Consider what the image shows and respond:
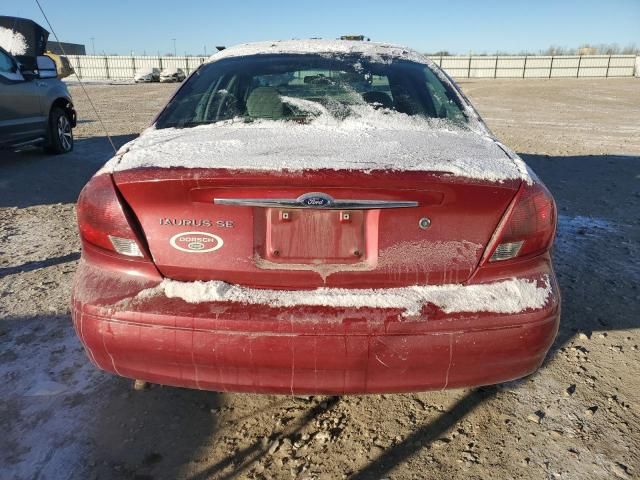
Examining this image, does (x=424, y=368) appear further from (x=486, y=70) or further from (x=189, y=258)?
(x=486, y=70)

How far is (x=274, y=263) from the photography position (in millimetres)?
1871

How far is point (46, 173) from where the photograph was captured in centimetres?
722

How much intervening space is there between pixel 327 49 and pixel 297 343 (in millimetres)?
2078

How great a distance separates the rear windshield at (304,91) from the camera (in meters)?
2.68

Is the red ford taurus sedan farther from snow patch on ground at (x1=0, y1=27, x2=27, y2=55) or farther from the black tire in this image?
snow patch on ground at (x1=0, y1=27, x2=27, y2=55)

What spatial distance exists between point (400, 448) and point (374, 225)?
983mm

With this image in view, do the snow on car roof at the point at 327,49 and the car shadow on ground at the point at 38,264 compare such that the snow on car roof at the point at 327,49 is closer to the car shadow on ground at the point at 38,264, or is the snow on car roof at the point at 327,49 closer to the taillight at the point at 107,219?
the taillight at the point at 107,219

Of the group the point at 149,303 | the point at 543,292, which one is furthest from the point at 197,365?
the point at 543,292

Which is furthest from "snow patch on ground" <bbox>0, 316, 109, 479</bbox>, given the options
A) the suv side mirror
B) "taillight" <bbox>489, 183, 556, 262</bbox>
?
the suv side mirror

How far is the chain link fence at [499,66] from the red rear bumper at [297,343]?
147 ft

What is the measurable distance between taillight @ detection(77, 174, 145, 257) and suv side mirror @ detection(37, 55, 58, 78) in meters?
6.75

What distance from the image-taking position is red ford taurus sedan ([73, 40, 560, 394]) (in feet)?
5.88

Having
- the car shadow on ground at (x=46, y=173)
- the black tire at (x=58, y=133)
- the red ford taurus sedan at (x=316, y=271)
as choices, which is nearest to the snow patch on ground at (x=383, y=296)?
the red ford taurus sedan at (x=316, y=271)

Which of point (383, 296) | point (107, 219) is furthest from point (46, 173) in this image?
point (383, 296)
